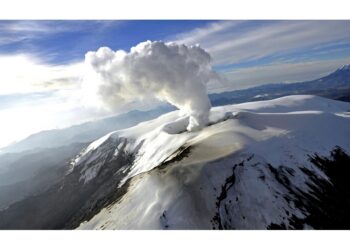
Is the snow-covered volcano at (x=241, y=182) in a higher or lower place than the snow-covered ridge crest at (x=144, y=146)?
higher

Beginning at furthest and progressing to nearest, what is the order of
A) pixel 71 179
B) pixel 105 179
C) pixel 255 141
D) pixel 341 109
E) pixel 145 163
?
pixel 341 109, pixel 71 179, pixel 105 179, pixel 145 163, pixel 255 141

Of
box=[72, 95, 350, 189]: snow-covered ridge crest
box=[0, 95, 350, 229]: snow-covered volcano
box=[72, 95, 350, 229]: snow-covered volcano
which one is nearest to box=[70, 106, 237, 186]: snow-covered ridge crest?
box=[72, 95, 350, 189]: snow-covered ridge crest

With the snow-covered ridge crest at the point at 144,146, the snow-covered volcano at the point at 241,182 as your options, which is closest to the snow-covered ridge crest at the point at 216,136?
the snow-covered ridge crest at the point at 144,146

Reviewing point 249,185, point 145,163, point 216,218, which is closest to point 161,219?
→ point 216,218

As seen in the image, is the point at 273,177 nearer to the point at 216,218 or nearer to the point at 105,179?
the point at 216,218

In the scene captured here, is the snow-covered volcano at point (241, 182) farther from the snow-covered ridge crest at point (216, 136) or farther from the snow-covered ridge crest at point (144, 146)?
the snow-covered ridge crest at point (144, 146)

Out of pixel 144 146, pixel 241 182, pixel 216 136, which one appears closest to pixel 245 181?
pixel 241 182

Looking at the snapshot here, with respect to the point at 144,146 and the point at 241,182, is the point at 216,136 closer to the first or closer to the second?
the point at 241,182

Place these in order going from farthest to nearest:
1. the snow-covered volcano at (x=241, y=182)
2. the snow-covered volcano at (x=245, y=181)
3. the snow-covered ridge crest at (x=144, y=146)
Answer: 1. the snow-covered ridge crest at (x=144, y=146)
2. the snow-covered volcano at (x=241, y=182)
3. the snow-covered volcano at (x=245, y=181)
